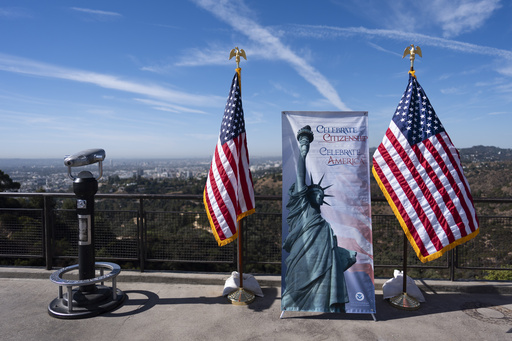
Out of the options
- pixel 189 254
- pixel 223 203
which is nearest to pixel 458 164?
pixel 223 203

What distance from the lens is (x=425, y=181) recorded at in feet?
13.0

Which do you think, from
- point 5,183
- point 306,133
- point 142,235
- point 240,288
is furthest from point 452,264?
point 5,183

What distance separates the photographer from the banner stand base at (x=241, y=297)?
4.27 m

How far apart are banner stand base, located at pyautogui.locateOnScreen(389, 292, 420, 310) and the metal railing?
73cm

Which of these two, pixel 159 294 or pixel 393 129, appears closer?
pixel 393 129

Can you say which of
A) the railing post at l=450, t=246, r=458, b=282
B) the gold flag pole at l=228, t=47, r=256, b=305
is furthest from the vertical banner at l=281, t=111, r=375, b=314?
the railing post at l=450, t=246, r=458, b=282

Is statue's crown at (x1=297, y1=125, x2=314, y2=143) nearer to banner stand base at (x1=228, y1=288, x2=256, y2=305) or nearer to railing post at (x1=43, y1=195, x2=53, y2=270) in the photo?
banner stand base at (x1=228, y1=288, x2=256, y2=305)

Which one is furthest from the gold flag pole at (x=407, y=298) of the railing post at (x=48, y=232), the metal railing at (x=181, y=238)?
the railing post at (x=48, y=232)

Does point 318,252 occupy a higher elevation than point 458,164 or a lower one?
lower

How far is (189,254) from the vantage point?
17.5 feet

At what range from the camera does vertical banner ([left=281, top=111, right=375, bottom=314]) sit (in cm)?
397

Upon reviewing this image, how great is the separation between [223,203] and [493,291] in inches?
155

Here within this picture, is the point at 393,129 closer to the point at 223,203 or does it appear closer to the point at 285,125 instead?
the point at 285,125

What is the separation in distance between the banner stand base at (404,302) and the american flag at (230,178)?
7.03ft
